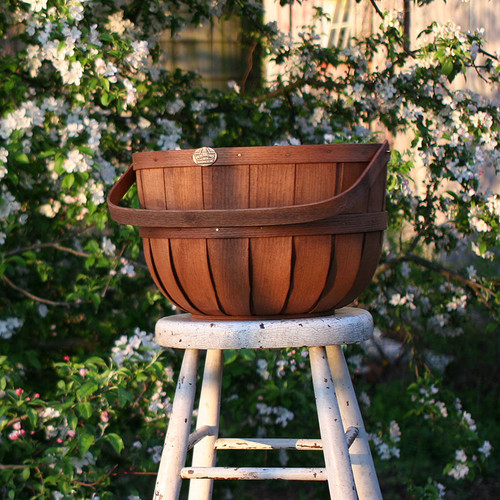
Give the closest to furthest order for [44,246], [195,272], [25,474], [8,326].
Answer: [195,272]
[25,474]
[8,326]
[44,246]

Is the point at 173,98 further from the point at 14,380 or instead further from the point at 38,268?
the point at 14,380

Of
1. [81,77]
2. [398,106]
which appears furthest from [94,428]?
[398,106]

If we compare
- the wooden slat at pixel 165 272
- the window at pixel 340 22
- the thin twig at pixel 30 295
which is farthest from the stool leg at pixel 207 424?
the window at pixel 340 22

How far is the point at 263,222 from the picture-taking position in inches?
61.6

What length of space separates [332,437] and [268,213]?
494 millimetres

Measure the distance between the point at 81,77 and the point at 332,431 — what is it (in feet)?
4.47

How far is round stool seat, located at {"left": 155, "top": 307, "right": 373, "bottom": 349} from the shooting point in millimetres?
1638

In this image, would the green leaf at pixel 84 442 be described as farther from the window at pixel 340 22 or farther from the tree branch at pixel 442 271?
the window at pixel 340 22

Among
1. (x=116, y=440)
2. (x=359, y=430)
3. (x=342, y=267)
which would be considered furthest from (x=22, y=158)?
(x=359, y=430)

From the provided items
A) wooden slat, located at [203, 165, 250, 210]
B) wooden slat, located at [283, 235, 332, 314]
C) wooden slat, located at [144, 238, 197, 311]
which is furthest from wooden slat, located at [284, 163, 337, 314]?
wooden slat, located at [144, 238, 197, 311]

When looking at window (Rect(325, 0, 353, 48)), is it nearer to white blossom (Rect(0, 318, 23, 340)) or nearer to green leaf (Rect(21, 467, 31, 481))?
white blossom (Rect(0, 318, 23, 340))

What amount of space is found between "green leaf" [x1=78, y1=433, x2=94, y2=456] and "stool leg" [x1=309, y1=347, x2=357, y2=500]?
76 centimetres

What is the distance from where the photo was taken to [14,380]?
2.41 m

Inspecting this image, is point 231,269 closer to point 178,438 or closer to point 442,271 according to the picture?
point 178,438
